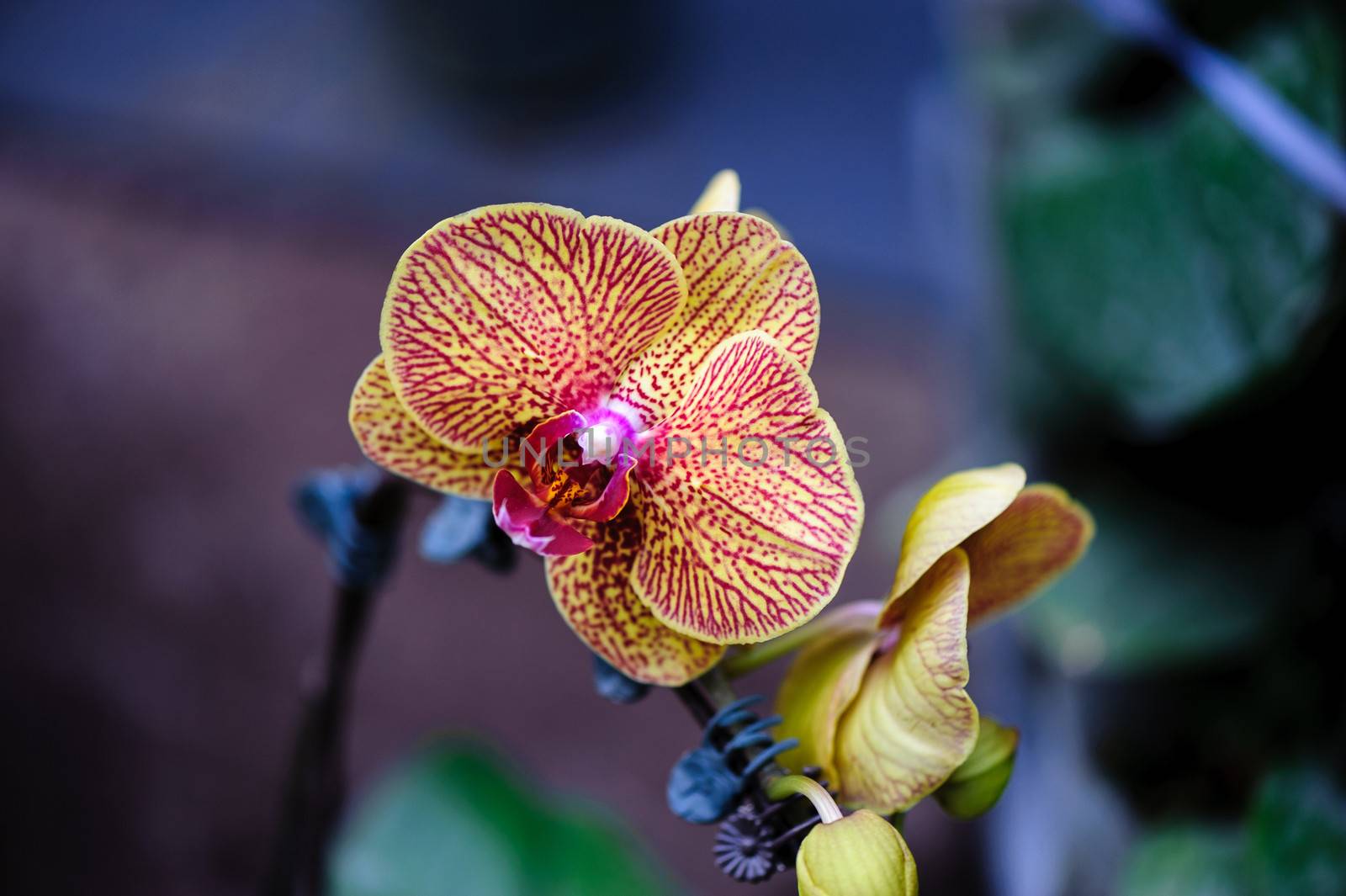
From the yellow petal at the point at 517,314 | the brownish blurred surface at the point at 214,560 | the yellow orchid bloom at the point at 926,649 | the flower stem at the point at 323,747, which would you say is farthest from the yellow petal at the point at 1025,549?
the brownish blurred surface at the point at 214,560

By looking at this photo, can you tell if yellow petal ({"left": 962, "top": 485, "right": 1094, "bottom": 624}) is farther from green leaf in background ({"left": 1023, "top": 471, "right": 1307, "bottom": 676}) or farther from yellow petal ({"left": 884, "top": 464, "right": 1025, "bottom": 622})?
green leaf in background ({"left": 1023, "top": 471, "right": 1307, "bottom": 676})

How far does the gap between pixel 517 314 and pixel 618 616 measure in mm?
99

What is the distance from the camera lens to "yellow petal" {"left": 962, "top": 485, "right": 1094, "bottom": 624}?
357mm

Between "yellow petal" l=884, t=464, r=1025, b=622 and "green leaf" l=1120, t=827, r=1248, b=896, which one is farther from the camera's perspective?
"green leaf" l=1120, t=827, r=1248, b=896

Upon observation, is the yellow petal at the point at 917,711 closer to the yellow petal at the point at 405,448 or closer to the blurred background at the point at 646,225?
the yellow petal at the point at 405,448

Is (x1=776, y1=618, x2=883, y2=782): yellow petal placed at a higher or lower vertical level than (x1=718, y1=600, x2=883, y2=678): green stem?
lower

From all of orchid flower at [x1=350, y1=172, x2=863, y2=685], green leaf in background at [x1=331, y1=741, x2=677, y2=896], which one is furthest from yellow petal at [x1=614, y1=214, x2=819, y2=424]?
green leaf in background at [x1=331, y1=741, x2=677, y2=896]

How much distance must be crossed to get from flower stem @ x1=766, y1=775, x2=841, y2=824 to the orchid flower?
0.04 metres

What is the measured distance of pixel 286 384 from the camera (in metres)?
1.51

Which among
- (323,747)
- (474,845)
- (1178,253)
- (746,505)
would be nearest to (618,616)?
(746,505)

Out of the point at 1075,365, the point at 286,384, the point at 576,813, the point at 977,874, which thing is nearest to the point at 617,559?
the point at 576,813

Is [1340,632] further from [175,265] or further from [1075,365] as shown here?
[175,265]

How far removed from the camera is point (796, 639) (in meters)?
0.37

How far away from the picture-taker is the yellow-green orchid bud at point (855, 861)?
0.98 ft
